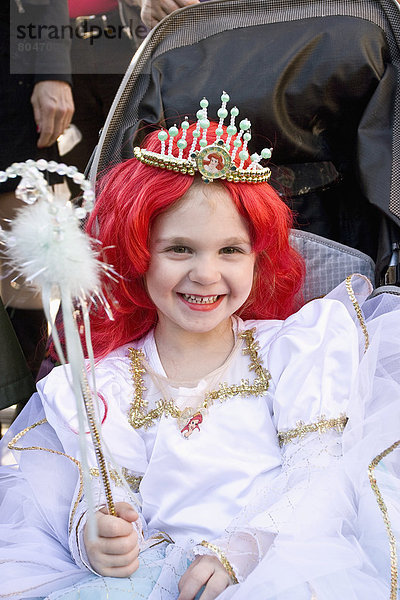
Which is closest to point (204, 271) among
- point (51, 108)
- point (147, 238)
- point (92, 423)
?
point (147, 238)

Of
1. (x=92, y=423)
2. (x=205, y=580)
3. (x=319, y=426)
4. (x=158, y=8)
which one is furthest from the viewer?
(x=158, y=8)

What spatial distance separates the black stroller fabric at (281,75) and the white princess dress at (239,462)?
282mm

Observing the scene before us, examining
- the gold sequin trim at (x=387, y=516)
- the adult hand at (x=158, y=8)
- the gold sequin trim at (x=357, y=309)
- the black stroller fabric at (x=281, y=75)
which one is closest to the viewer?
the gold sequin trim at (x=387, y=516)

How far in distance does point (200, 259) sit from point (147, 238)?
106 millimetres

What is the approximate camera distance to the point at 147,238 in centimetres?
117

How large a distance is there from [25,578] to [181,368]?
421 mm

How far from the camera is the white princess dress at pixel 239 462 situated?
38.2 inches

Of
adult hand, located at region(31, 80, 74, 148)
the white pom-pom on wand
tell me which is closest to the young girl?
the white pom-pom on wand

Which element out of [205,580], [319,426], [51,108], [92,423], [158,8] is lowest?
[205,580]

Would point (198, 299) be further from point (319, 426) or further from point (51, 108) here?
point (51, 108)

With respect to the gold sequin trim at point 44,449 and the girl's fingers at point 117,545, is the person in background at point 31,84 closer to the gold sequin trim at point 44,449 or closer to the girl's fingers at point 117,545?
the gold sequin trim at point 44,449

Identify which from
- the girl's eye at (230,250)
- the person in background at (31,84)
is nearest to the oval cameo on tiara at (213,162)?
the girl's eye at (230,250)

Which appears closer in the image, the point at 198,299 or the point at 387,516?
the point at 387,516

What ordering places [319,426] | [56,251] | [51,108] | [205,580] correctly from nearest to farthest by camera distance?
[56,251]
[205,580]
[319,426]
[51,108]
